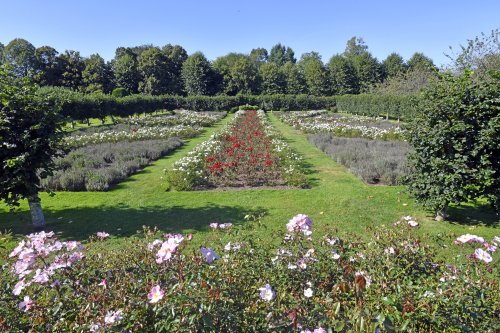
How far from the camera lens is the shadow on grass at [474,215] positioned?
6498 mm

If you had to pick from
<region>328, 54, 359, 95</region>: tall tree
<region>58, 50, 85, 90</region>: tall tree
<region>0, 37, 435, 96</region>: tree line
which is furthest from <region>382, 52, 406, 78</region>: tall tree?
<region>58, 50, 85, 90</region>: tall tree

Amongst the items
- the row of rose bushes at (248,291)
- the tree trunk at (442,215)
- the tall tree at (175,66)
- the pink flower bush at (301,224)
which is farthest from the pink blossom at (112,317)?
the tall tree at (175,66)

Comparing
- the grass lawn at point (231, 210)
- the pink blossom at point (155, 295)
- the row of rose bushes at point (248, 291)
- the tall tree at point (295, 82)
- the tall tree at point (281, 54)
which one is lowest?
the grass lawn at point (231, 210)

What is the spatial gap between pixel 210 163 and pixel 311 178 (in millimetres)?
3391

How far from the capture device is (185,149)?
16188 mm

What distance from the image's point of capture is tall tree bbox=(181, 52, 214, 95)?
63469 mm

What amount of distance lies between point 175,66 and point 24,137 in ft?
234

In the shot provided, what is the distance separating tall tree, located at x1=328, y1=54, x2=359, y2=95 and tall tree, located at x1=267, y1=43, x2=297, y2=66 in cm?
5961

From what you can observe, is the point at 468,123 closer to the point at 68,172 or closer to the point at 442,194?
the point at 442,194

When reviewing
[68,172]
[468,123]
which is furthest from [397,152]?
[68,172]

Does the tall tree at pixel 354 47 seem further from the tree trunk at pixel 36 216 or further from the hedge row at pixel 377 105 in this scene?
the tree trunk at pixel 36 216

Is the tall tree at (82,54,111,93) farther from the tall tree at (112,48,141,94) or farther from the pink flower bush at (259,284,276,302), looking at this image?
the pink flower bush at (259,284,276,302)

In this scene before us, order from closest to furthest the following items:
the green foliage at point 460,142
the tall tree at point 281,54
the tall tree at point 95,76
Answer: the green foliage at point 460,142 < the tall tree at point 95,76 < the tall tree at point 281,54

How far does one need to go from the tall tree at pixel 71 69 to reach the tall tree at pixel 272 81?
34290mm
